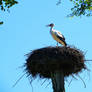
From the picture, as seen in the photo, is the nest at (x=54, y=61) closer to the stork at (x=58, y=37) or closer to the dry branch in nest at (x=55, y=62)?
the dry branch in nest at (x=55, y=62)

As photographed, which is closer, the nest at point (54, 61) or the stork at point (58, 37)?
the nest at point (54, 61)

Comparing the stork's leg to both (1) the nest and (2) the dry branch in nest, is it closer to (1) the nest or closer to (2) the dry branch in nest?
(2) the dry branch in nest

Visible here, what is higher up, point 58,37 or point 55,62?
point 58,37

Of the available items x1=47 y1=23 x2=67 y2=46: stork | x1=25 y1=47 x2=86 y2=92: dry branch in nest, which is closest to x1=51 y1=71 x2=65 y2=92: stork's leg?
x1=25 y1=47 x2=86 y2=92: dry branch in nest

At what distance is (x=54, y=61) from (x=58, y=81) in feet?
2.02

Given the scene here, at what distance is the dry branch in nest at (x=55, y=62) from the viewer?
321 inches

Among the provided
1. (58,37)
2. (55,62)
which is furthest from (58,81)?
(58,37)

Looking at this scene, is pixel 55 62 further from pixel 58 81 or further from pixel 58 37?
pixel 58 37

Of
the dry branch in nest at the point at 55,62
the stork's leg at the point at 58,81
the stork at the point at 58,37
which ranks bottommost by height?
the stork's leg at the point at 58,81

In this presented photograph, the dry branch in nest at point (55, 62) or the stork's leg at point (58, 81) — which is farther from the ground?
the dry branch in nest at point (55, 62)

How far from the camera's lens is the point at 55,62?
812 centimetres

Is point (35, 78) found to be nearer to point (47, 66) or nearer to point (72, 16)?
point (47, 66)

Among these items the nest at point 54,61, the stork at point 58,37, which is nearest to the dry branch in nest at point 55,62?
the nest at point 54,61

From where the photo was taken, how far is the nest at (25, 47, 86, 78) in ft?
26.8
